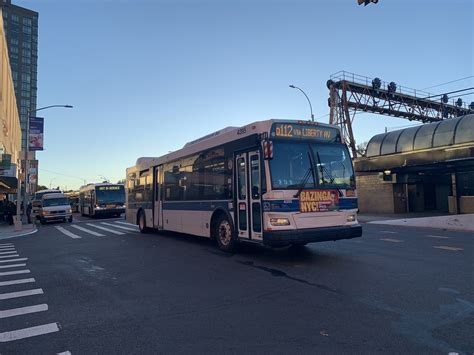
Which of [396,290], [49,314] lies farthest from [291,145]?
[49,314]

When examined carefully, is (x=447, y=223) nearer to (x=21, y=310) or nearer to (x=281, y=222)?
(x=281, y=222)

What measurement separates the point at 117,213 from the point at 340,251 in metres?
26.1

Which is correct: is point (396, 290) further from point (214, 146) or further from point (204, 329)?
point (214, 146)

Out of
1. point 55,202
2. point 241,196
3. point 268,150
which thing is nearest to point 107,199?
point 55,202

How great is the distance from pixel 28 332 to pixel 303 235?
568 cm

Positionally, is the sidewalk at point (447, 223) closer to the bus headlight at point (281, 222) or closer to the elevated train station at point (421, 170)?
the elevated train station at point (421, 170)

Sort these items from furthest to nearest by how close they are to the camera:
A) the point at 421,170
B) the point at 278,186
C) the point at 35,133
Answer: the point at 421,170, the point at 35,133, the point at 278,186

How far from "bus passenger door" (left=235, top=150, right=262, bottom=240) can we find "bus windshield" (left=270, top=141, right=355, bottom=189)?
0.54m

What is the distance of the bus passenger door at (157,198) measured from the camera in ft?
51.7

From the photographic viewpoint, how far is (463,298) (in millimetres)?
5945

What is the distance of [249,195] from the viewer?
31.5 feet

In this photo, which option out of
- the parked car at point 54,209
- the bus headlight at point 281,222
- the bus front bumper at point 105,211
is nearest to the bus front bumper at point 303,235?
the bus headlight at point 281,222

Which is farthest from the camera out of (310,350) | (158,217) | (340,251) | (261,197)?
(158,217)

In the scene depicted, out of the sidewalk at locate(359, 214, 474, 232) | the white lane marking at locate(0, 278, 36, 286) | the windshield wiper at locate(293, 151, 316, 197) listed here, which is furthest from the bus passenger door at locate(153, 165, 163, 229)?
the sidewalk at locate(359, 214, 474, 232)
